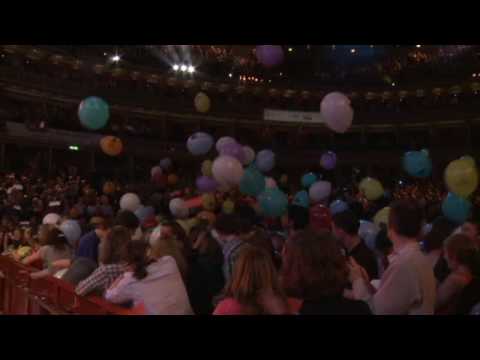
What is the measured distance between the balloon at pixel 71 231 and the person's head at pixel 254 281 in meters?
4.54

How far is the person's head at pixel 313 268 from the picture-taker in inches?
87.1

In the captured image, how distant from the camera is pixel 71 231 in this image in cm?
637

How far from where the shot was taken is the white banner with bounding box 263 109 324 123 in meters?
29.2

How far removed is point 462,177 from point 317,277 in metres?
5.08

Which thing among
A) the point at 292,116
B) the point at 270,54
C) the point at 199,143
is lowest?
the point at 199,143

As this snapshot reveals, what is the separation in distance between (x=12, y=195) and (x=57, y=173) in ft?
25.5

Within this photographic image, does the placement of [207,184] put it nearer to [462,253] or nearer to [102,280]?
[102,280]

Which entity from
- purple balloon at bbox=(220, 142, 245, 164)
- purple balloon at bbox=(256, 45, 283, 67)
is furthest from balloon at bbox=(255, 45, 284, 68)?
purple balloon at bbox=(220, 142, 245, 164)

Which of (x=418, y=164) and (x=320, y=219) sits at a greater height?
(x=418, y=164)

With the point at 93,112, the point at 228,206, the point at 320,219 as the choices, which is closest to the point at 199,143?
the point at 228,206

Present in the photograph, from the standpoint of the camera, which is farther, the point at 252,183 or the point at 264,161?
the point at 264,161

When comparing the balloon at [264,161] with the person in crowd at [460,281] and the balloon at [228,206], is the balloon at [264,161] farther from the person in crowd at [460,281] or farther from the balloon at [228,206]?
the person in crowd at [460,281]

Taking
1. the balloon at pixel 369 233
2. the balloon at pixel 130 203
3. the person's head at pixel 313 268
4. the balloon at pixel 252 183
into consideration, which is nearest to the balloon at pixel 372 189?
the balloon at pixel 252 183
